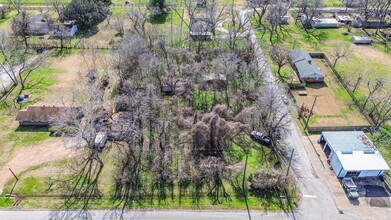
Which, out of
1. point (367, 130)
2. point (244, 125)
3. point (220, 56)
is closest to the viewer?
point (244, 125)

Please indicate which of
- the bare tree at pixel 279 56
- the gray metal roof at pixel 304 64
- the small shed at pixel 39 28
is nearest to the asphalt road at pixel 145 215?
the bare tree at pixel 279 56

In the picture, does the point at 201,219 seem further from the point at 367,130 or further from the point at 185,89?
the point at 367,130

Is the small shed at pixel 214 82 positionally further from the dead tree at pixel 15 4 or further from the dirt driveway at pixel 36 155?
the dead tree at pixel 15 4

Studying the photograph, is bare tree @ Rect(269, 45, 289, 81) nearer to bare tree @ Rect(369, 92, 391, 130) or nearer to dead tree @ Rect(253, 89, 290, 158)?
dead tree @ Rect(253, 89, 290, 158)

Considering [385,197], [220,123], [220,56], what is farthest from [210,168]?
[220,56]

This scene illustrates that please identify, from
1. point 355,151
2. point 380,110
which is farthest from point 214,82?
point 380,110

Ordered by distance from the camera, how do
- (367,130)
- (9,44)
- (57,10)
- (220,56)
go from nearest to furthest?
1. (367,130)
2. (220,56)
3. (9,44)
4. (57,10)

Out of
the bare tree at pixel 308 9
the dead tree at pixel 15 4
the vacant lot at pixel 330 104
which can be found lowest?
the vacant lot at pixel 330 104
